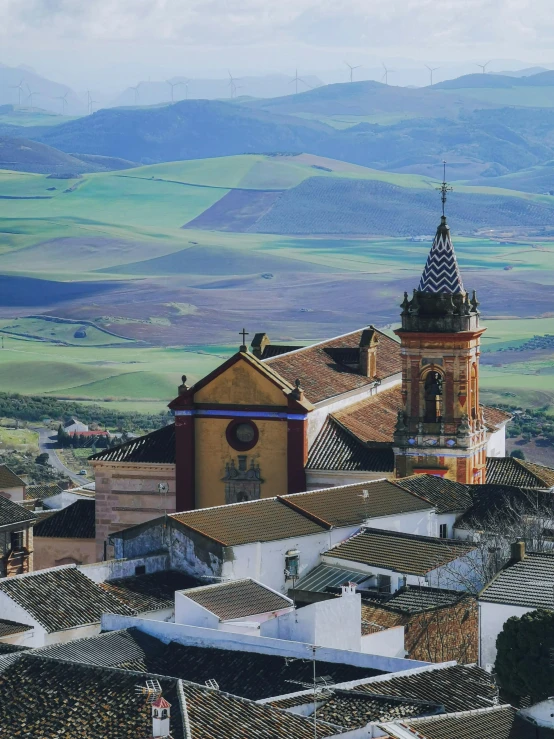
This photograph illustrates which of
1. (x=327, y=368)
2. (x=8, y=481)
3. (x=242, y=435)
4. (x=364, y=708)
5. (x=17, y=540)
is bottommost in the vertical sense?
(x=8, y=481)

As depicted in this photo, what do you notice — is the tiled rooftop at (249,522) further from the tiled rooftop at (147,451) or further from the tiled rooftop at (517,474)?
the tiled rooftop at (517,474)

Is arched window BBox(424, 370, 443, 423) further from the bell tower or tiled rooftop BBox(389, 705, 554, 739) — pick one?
tiled rooftop BBox(389, 705, 554, 739)

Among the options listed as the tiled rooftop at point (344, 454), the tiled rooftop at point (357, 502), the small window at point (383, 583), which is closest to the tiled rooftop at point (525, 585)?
the small window at point (383, 583)

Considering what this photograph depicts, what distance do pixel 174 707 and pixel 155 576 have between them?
15.5 metres

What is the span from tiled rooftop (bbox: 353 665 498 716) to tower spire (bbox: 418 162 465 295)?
27592mm

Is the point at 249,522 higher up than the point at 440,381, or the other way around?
the point at 440,381

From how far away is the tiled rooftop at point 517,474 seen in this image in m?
65.1

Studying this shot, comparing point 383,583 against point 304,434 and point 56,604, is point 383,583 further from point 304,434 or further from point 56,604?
point 304,434

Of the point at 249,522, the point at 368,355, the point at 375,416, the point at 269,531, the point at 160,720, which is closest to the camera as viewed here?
the point at 160,720

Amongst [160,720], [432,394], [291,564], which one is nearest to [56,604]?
[291,564]

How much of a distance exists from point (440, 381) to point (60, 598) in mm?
20821

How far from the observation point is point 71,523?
6662 cm

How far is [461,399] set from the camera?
210 ft

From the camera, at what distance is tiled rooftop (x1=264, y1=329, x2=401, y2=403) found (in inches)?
2625
